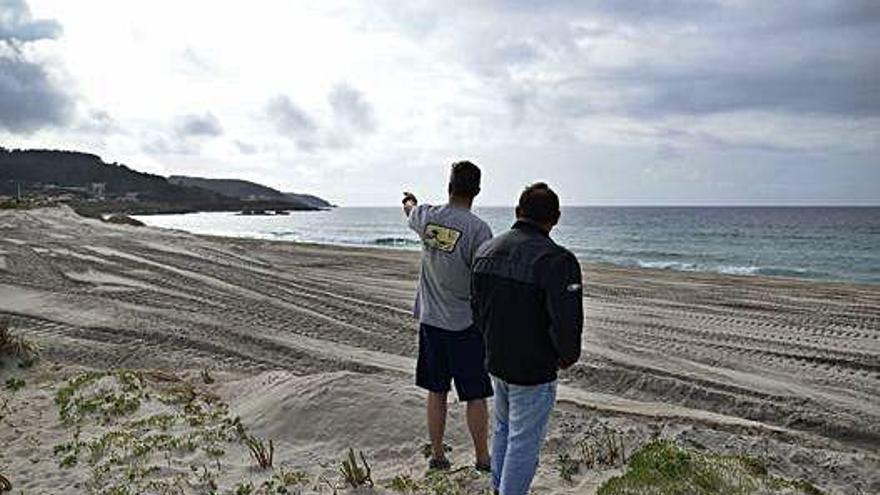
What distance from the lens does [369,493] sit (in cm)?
472

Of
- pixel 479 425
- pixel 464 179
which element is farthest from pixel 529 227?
pixel 479 425

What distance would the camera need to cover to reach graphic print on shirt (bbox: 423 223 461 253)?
466cm

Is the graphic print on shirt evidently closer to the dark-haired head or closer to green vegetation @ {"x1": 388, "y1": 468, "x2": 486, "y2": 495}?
the dark-haired head

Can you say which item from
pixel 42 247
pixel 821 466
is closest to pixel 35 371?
pixel 821 466

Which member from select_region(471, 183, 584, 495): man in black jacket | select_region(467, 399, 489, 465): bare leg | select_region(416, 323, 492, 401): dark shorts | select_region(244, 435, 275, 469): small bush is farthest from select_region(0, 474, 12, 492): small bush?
select_region(471, 183, 584, 495): man in black jacket

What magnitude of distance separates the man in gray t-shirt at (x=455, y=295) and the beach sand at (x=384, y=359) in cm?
80

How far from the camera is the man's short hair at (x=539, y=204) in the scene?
3.85m

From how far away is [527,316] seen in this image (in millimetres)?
3738

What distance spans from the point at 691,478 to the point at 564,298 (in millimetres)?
1731

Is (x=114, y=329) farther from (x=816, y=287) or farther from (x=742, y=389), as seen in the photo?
(x=816, y=287)

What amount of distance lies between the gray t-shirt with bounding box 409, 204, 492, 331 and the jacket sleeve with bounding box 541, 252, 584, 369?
1.05 meters

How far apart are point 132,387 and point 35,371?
1.75 m

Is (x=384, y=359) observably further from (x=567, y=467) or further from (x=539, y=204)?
(x=539, y=204)

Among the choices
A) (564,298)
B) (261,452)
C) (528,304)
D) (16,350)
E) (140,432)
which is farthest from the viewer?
(16,350)
